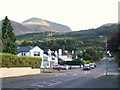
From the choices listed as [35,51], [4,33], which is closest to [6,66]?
[4,33]

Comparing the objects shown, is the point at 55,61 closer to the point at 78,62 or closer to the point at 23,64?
the point at 78,62

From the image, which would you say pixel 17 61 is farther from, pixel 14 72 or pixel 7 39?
pixel 7 39

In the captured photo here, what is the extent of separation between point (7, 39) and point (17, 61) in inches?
606

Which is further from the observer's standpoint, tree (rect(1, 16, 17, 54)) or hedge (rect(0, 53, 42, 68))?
tree (rect(1, 16, 17, 54))

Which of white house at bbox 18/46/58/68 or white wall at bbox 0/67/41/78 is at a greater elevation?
white house at bbox 18/46/58/68

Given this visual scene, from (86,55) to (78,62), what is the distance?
40904 millimetres

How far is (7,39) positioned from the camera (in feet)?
227

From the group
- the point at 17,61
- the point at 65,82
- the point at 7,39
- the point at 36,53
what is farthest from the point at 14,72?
the point at 36,53

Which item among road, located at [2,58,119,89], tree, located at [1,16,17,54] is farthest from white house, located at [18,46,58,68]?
road, located at [2,58,119,89]

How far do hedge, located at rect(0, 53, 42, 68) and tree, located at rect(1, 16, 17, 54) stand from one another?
17.6 ft

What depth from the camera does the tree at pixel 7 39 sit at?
6781cm

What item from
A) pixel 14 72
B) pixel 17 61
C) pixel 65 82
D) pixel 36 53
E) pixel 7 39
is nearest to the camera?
pixel 65 82

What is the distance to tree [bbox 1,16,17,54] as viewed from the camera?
6781 cm

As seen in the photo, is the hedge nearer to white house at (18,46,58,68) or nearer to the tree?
the tree
